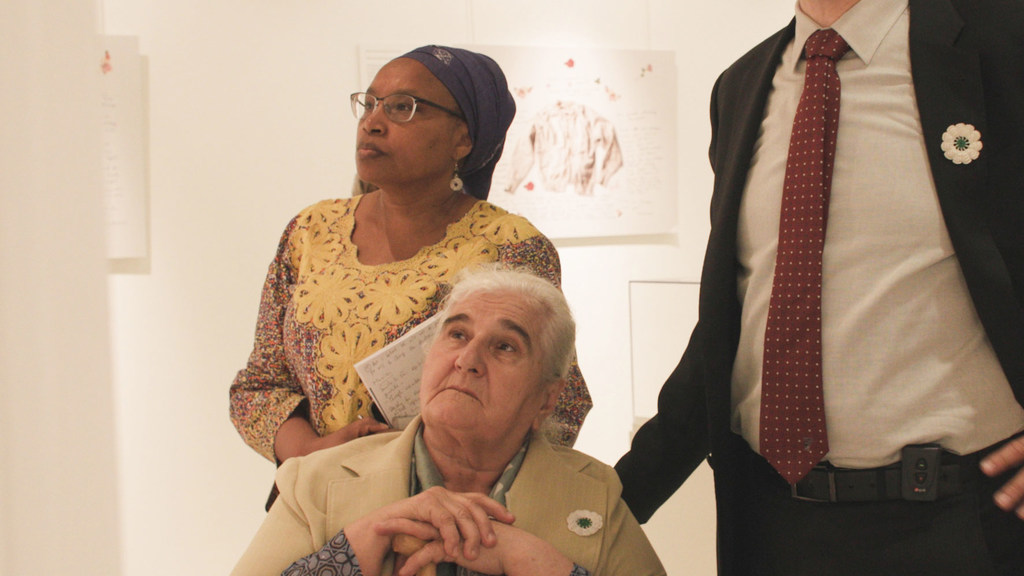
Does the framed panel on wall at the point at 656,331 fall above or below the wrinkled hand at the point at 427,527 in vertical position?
above

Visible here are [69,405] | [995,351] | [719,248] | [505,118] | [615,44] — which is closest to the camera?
[69,405]

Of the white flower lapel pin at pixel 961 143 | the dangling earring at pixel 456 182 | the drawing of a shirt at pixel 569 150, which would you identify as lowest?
the white flower lapel pin at pixel 961 143

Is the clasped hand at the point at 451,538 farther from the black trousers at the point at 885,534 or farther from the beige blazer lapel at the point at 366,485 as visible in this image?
the black trousers at the point at 885,534

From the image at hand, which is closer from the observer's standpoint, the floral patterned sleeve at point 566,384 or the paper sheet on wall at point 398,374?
the paper sheet on wall at point 398,374

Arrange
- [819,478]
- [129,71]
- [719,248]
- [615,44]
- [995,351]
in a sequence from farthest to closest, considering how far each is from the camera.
A: [615,44] → [129,71] → [719,248] → [819,478] → [995,351]

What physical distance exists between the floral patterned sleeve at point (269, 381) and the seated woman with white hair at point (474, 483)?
0.30 metres

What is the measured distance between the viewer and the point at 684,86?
15.0 feet

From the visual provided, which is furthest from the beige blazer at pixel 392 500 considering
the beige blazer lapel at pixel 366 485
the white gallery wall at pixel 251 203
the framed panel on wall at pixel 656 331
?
the framed panel on wall at pixel 656 331

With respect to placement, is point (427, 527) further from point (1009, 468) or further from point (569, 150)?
point (569, 150)

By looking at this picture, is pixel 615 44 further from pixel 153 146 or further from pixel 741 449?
pixel 741 449

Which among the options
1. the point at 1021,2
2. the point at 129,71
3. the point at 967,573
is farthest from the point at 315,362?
the point at 129,71

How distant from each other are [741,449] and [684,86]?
3.19 m

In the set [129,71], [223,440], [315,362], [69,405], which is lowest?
[223,440]

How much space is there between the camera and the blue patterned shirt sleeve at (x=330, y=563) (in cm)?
150
